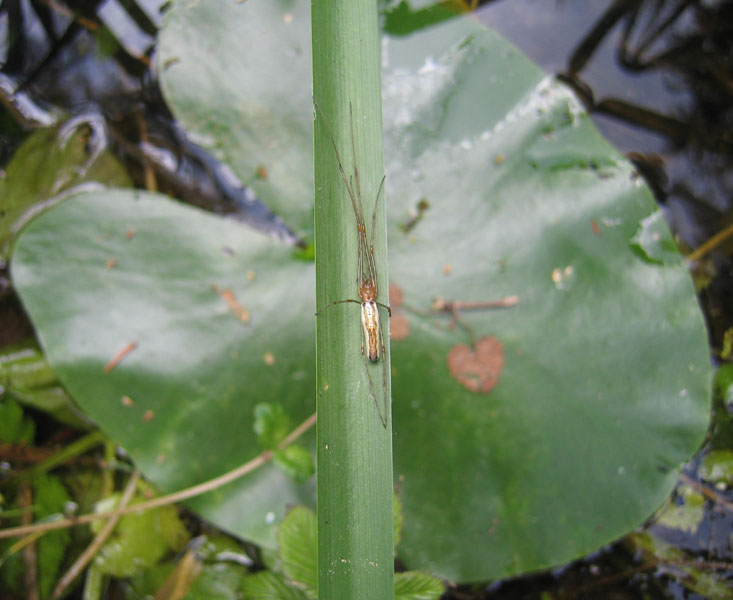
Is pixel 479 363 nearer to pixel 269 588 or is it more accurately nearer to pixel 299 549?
pixel 299 549

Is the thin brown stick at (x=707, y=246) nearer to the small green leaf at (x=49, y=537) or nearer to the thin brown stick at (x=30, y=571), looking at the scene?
the small green leaf at (x=49, y=537)

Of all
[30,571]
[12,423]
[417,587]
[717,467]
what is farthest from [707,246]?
[30,571]

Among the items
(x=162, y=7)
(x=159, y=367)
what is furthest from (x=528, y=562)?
(x=162, y=7)

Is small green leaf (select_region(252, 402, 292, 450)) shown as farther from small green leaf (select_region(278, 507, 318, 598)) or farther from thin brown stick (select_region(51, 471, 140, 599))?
thin brown stick (select_region(51, 471, 140, 599))

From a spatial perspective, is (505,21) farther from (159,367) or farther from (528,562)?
(528,562)

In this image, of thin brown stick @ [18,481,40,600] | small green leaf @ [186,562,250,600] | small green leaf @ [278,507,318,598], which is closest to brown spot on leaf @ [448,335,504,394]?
small green leaf @ [278,507,318,598]

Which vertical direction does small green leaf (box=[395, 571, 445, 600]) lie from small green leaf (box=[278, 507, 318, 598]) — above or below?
below
